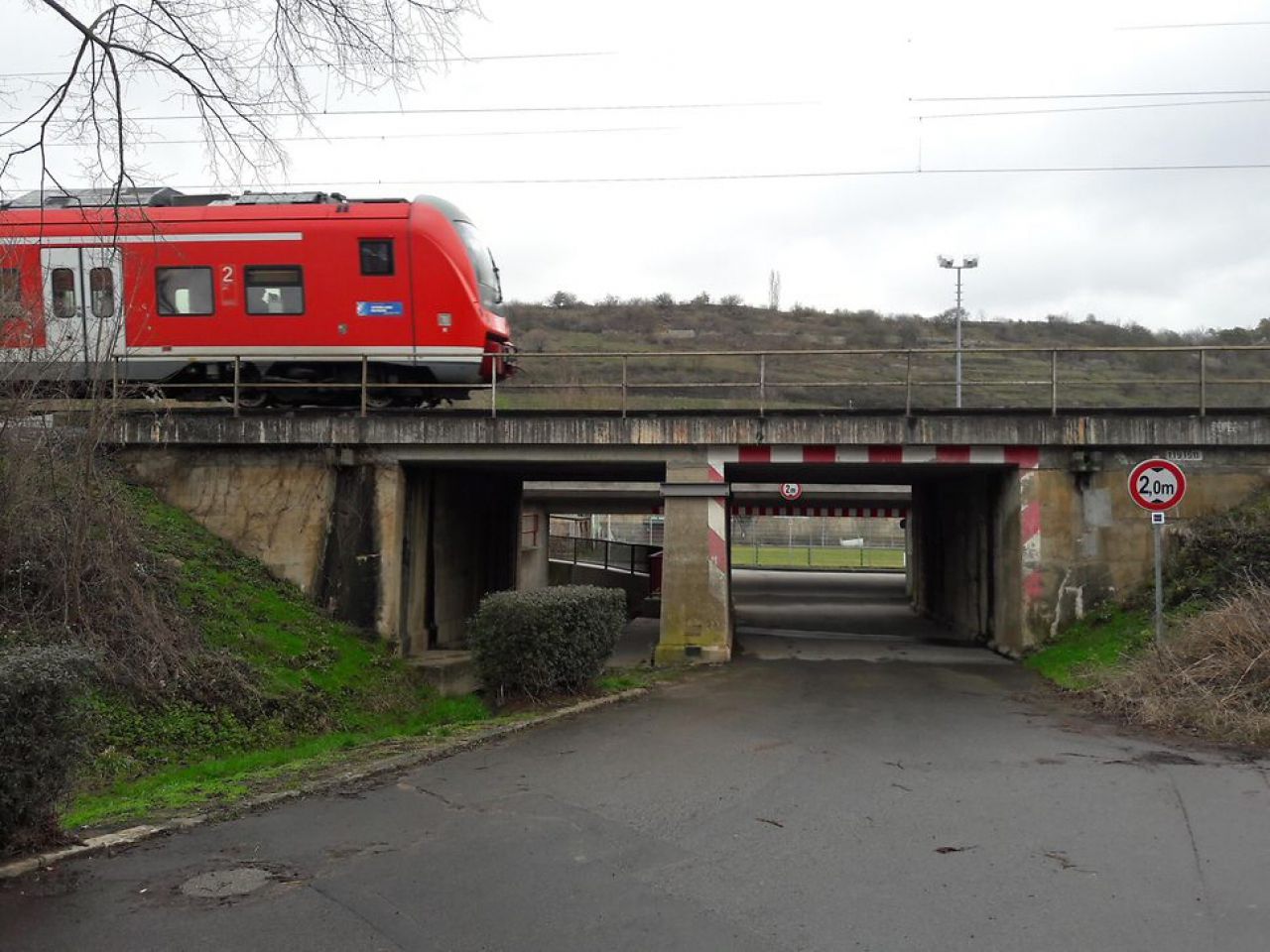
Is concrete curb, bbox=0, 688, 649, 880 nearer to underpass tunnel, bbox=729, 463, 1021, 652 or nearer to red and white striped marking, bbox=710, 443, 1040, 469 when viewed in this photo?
red and white striped marking, bbox=710, 443, 1040, 469

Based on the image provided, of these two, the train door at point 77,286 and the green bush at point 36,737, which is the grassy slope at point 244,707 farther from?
the train door at point 77,286

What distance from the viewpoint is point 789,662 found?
648 inches

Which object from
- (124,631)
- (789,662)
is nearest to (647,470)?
(789,662)

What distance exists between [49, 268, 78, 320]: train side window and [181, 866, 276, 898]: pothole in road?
1374cm

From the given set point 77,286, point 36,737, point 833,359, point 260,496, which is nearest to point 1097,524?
point 260,496

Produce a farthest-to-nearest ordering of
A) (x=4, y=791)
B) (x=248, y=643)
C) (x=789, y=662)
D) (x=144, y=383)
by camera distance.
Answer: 1. (x=144, y=383)
2. (x=789, y=662)
3. (x=248, y=643)
4. (x=4, y=791)

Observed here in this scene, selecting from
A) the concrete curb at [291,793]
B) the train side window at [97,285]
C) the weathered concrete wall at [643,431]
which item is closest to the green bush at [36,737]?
the concrete curb at [291,793]

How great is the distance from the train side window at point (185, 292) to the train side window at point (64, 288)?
48.8 inches

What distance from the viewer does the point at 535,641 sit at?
38.3 feet

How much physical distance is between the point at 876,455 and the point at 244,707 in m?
9.83

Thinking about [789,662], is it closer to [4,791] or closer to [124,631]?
[124,631]

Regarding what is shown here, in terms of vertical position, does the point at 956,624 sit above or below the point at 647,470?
below

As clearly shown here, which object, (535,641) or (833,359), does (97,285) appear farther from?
(833,359)

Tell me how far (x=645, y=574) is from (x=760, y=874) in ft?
100
